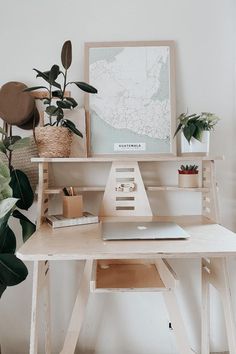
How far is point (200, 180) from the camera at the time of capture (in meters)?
1.46

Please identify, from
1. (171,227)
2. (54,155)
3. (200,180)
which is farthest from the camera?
(200,180)

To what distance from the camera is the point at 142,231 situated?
119 cm

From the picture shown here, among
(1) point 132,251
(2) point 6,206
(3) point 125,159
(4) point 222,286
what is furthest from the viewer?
(3) point 125,159

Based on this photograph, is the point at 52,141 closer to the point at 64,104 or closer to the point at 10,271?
the point at 64,104

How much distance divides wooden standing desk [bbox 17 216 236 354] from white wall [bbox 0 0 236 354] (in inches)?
7.2

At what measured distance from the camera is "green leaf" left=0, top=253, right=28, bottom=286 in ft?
4.01

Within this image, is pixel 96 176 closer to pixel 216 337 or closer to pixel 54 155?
pixel 54 155

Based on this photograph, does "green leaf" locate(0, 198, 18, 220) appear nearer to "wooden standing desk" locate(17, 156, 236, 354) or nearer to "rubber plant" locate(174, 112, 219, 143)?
"wooden standing desk" locate(17, 156, 236, 354)

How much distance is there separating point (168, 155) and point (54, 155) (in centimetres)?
55

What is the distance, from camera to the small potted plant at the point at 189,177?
1426 millimetres

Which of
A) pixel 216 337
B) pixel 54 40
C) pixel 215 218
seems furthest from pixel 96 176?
pixel 216 337

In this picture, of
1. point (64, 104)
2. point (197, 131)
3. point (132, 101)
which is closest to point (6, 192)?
point (64, 104)

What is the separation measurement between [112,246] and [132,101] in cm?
79

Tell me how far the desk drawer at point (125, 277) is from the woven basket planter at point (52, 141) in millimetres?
516
